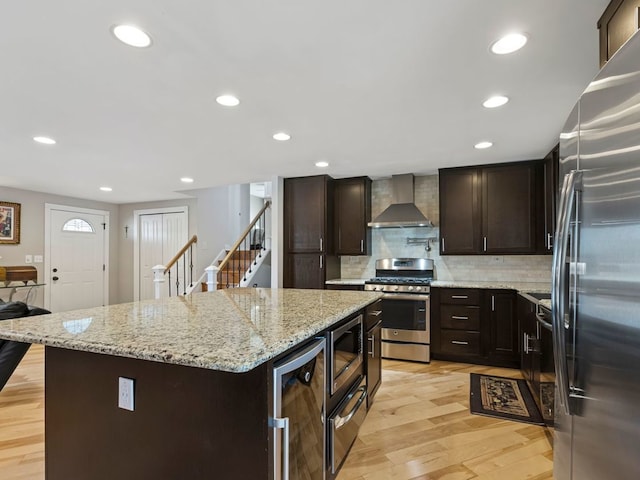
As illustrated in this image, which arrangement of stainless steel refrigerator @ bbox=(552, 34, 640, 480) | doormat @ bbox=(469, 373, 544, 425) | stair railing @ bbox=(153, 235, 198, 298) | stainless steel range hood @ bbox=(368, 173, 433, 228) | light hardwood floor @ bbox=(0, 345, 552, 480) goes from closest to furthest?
stainless steel refrigerator @ bbox=(552, 34, 640, 480) < light hardwood floor @ bbox=(0, 345, 552, 480) < doormat @ bbox=(469, 373, 544, 425) < stainless steel range hood @ bbox=(368, 173, 433, 228) < stair railing @ bbox=(153, 235, 198, 298)

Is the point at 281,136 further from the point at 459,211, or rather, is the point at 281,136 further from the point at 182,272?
Answer: the point at 182,272

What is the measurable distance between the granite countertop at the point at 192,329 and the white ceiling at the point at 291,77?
1.37 metres

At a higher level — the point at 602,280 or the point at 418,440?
the point at 602,280

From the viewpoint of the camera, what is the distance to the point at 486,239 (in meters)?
4.13

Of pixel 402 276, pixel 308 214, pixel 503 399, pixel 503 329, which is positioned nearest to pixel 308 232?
pixel 308 214

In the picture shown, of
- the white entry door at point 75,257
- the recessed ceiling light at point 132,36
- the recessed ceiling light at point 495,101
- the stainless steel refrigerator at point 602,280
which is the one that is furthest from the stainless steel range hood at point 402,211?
the white entry door at point 75,257

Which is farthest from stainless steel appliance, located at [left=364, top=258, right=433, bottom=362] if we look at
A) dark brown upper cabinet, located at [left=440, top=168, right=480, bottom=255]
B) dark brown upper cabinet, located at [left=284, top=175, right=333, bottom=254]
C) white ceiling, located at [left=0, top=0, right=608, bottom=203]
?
white ceiling, located at [left=0, top=0, right=608, bottom=203]

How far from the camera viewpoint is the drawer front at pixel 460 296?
388 centimetres

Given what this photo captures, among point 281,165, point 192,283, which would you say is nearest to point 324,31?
point 281,165

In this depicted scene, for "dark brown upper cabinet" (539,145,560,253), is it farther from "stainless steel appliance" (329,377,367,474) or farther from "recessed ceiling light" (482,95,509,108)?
"stainless steel appliance" (329,377,367,474)

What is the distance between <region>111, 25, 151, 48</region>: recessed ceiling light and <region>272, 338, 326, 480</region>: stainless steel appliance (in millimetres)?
1669

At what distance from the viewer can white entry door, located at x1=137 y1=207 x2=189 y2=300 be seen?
6.65 m

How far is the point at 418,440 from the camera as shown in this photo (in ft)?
7.57

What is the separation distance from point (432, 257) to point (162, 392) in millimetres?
4030
